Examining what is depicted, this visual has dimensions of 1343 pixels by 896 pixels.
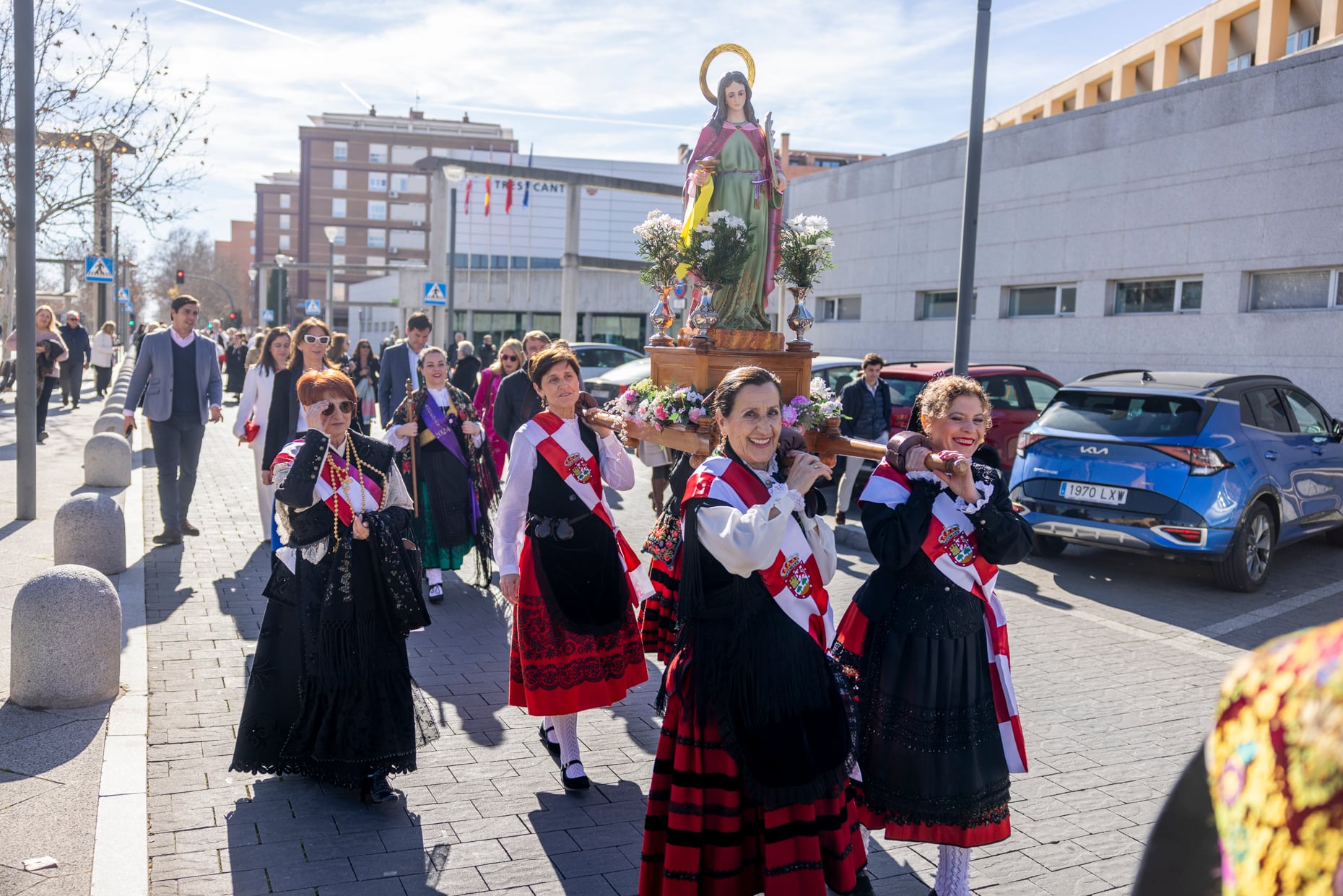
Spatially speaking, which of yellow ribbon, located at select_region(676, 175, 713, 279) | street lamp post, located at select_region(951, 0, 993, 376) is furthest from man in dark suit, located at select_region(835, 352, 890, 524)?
yellow ribbon, located at select_region(676, 175, 713, 279)

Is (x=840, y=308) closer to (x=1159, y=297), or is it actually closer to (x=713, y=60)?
(x=1159, y=297)

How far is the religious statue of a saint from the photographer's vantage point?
23.2ft

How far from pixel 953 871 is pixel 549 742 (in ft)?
6.99

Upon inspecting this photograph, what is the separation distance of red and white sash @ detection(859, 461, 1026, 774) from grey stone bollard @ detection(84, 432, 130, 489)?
1079 cm

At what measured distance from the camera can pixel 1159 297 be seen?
18.0 m

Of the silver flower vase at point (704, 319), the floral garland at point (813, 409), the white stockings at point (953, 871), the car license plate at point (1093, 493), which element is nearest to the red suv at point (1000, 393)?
the car license plate at point (1093, 493)

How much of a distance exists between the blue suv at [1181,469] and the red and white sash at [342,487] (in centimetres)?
631

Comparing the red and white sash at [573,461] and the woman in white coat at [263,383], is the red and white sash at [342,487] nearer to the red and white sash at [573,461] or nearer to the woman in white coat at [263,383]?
the red and white sash at [573,461]

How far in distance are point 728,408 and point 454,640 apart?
422cm

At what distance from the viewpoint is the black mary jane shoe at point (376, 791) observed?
4488 millimetres

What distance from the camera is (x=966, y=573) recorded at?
12.0ft

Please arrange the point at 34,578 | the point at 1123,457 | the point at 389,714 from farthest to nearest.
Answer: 1. the point at 1123,457
2. the point at 34,578
3. the point at 389,714

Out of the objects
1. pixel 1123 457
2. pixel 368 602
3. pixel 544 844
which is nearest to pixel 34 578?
pixel 368 602

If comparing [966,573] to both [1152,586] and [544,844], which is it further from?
[1152,586]
